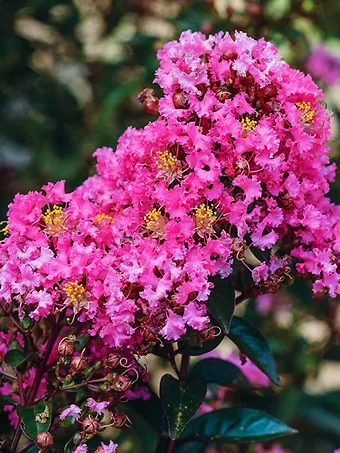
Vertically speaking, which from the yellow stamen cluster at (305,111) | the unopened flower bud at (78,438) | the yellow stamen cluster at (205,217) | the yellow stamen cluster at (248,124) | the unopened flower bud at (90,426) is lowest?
the unopened flower bud at (78,438)

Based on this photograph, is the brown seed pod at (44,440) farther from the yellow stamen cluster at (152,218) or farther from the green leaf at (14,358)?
the yellow stamen cluster at (152,218)

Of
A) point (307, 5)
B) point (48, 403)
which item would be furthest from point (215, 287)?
point (307, 5)

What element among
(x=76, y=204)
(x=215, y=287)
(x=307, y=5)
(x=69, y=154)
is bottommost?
(x=215, y=287)

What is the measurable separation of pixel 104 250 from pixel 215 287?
0.53 ft

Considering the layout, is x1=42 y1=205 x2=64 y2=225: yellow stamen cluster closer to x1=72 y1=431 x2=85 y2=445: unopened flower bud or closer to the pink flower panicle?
the pink flower panicle

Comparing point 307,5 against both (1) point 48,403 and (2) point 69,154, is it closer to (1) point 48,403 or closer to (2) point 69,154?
(2) point 69,154

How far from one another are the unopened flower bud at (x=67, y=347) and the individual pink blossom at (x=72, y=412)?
7 centimetres

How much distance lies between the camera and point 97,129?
221 cm

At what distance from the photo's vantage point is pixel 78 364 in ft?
2.97

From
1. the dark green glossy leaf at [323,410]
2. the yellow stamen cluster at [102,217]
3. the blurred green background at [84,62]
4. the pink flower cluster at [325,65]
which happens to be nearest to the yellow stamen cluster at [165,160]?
the yellow stamen cluster at [102,217]

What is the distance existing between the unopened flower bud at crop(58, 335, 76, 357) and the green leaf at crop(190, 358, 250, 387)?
13.4 inches

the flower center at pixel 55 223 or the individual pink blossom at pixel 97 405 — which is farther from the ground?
the flower center at pixel 55 223

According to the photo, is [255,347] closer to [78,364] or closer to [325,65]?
[78,364]

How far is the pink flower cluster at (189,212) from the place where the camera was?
35.6 inches
